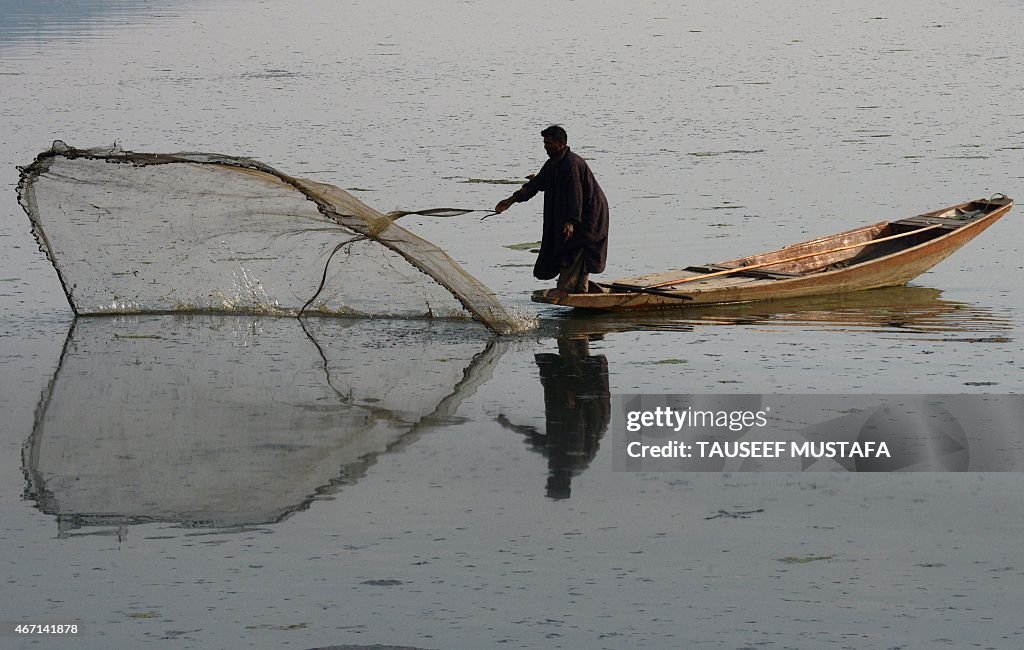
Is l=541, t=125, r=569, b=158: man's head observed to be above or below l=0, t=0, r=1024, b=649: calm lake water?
above

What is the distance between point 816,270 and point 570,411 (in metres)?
4.04

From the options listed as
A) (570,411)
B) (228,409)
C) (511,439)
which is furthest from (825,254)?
(228,409)

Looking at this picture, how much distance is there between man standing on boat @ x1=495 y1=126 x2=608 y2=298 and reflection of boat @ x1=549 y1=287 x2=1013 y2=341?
1.11 ft

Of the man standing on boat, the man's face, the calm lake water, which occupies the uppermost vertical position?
the man's face

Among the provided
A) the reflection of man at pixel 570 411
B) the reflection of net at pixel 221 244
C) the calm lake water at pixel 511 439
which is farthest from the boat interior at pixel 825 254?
the reflection of net at pixel 221 244

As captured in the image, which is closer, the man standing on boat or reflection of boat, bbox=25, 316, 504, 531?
reflection of boat, bbox=25, 316, 504, 531

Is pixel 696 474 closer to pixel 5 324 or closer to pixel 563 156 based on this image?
pixel 563 156

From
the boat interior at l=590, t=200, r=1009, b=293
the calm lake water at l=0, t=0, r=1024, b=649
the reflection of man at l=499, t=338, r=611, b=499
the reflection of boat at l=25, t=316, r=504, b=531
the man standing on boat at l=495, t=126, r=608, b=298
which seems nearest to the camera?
the calm lake water at l=0, t=0, r=1024, b=649

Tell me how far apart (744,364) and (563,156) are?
72.7 inches

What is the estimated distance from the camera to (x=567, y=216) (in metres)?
9.55

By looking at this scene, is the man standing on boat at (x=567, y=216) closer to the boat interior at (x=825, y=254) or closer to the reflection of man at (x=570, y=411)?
the boat interior at (x=825, y=254)

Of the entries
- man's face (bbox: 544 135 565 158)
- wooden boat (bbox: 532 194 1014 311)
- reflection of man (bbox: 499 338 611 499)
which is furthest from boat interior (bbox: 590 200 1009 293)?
reflection of man (bbox: 499 338 611 499)

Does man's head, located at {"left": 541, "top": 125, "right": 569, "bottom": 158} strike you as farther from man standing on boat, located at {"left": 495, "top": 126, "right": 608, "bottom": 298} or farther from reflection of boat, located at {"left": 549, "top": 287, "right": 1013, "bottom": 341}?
reflection of boat, located at {"left": 549, "top": 287, "right": 1013, "bottom": 341}

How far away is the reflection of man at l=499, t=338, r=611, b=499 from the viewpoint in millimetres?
6898
